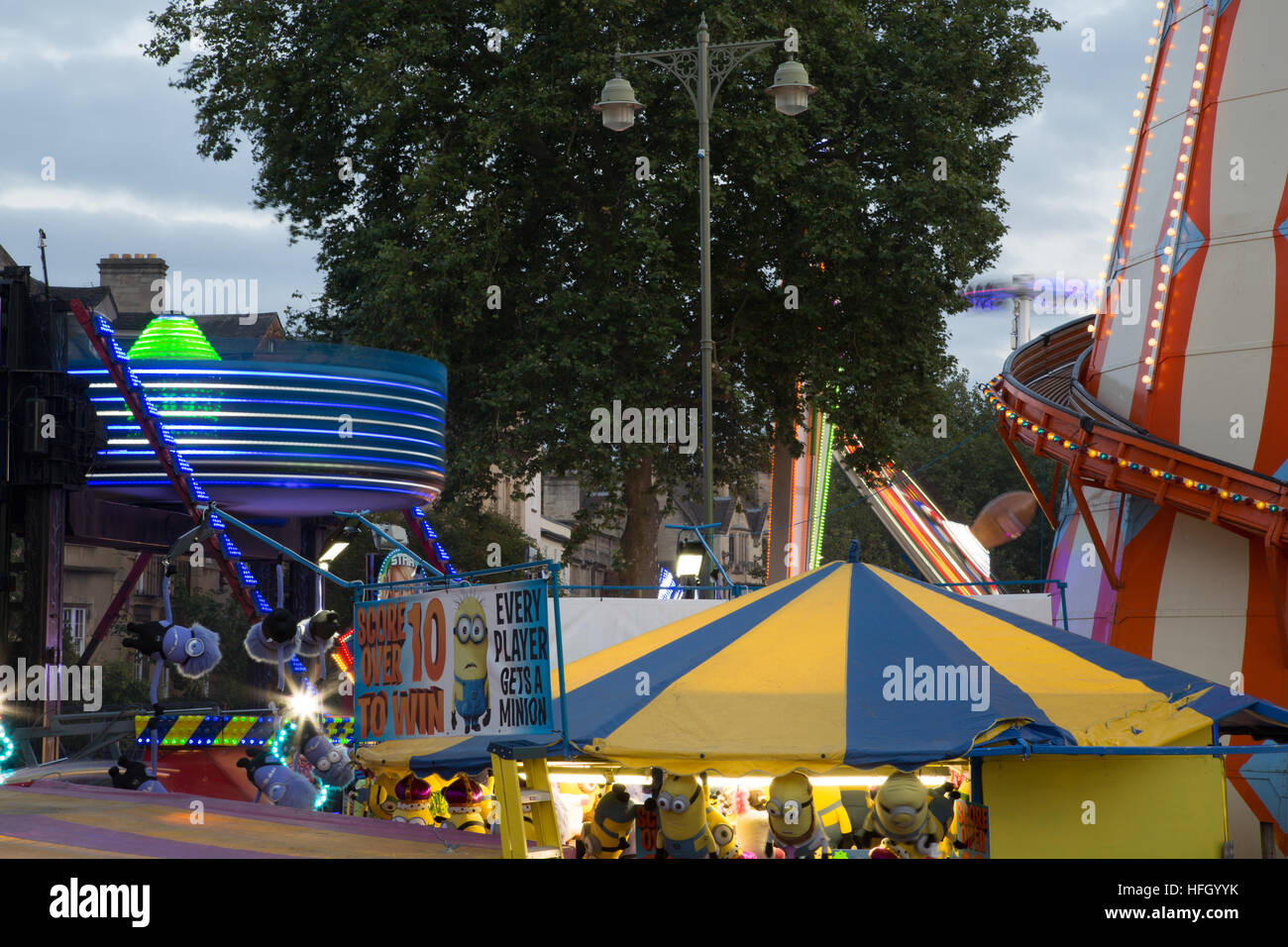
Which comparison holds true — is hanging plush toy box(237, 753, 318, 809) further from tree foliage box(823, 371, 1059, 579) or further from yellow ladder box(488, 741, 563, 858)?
tree foliage box(823, 371, 1059, 579)

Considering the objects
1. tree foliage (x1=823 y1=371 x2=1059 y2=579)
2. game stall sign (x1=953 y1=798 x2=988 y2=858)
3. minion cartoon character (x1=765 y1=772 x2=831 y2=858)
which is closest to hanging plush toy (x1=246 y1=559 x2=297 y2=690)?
minion cartoon character (x1=765 y1=772 x2=831 y2=858)

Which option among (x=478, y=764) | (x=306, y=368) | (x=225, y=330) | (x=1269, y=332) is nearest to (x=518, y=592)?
(x=478, y=764)

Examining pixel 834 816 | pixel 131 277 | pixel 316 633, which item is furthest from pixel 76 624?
pixel 834 816

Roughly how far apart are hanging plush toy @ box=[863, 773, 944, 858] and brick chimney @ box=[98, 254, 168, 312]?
1592 inches

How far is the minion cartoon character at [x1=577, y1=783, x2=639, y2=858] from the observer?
11.2 meters

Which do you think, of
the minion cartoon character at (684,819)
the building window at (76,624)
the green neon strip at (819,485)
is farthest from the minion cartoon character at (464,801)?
the building window at (76,624)

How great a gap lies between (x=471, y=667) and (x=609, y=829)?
2983mm

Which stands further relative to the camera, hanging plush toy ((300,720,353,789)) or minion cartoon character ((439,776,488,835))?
hanging plush toy ((300,720,353,789))

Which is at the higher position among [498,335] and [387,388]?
[498,335]

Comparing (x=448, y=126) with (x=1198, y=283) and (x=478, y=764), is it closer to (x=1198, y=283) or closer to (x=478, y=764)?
(x=1198, y=283)

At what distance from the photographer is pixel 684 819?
35.2ft

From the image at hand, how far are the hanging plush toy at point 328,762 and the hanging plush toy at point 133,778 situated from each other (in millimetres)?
1562

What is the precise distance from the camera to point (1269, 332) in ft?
59.4

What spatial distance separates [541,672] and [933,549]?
3157cm
